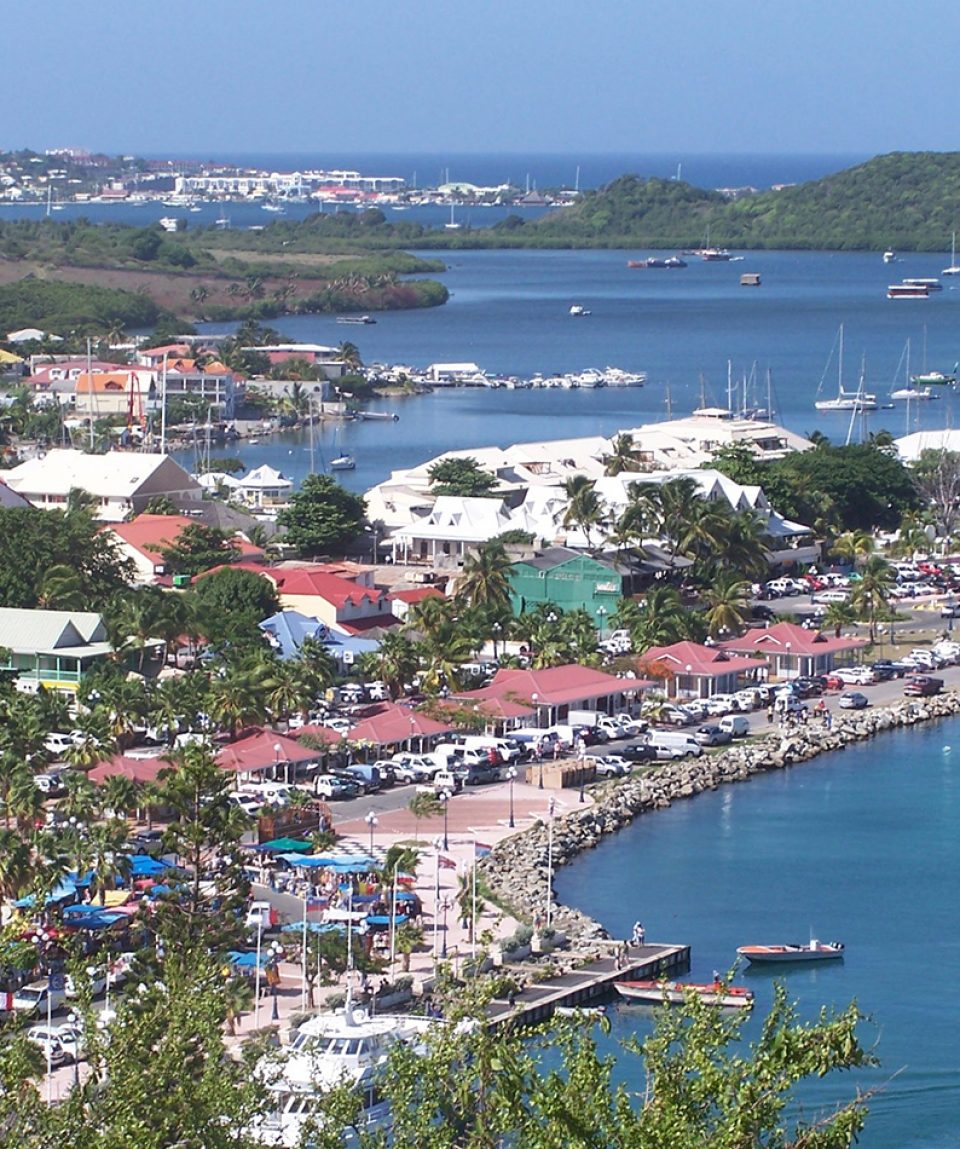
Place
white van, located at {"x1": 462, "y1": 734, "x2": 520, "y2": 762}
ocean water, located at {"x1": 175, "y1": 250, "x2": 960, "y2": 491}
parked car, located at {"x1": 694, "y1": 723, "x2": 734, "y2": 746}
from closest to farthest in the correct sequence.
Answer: white van, located at {"x1": 462, "y1": 734, "x2": 520, "y2": 762} < parked car, located at {"x1": 694, "y1": 723, "x2": 734, "y2": 746} < ocean water, located at {"x1": 175, "y1": 250, "x2": 960, "y2": 491}

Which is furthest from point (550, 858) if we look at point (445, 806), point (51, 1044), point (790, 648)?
point (790, 648)

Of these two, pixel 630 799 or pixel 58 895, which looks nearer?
pixel 58 895

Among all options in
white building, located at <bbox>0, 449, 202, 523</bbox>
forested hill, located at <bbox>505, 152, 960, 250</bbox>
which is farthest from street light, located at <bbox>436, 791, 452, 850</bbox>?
forested hill, located at <bbox>505, 152, 960, 250</bbox>

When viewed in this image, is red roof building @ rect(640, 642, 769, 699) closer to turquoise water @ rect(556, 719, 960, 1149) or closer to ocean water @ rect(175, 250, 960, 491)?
turquoise water @ rect(556, 719, 960, 1149)

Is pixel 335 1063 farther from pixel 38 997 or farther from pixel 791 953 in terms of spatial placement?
pixel 791 953

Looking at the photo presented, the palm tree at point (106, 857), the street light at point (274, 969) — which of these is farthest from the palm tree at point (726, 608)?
the street light at point (274, 969)

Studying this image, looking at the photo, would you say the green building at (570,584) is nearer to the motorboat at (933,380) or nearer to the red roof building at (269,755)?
the red roof building at (269,755)

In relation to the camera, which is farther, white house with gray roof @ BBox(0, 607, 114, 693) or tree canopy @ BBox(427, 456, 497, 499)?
tree canopy @ BBox(427, 456, 497, 499)
